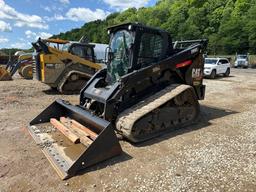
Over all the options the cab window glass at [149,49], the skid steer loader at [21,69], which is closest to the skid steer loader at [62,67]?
the cab window glass at [149,49]

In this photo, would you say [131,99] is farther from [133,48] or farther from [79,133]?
[79,133]

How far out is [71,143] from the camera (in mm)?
5578

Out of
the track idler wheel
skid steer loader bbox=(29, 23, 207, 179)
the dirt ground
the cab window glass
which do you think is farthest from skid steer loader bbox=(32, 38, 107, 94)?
the track idler wheel

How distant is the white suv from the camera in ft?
67.5

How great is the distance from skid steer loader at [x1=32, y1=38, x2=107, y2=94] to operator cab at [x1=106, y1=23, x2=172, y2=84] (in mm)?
5454

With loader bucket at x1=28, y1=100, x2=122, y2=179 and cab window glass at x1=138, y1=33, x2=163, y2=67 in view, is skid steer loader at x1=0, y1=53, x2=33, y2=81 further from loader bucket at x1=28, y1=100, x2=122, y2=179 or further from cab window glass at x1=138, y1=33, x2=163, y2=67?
cab window glass at x1=138, y1=33, x2=163, y2=67

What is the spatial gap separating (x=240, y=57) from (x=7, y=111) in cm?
3743

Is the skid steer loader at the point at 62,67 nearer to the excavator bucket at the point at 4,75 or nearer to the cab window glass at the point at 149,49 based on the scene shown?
the cab window glass at the point at 149,49

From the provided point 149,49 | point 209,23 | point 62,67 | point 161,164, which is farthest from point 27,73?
point 209,23

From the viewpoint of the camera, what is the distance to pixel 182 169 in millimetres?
4684

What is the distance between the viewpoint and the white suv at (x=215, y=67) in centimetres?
2058

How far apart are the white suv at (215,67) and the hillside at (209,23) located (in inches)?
610

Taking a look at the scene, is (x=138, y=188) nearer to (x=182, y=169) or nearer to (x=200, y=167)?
(x=182, y=169)

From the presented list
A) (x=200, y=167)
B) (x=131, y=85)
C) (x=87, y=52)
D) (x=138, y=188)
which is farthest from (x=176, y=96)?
(x=87, y=52)
